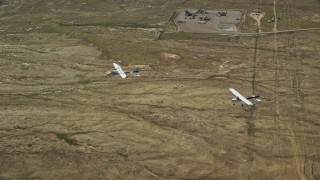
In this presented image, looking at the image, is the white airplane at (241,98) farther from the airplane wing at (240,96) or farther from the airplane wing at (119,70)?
the airplane wing at (119,70)

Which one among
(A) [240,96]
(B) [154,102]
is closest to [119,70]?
(B) [154,102]

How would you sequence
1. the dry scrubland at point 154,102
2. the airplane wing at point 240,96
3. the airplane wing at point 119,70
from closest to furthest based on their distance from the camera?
the dry scrubland at point 154,102, the airplane wing at point 240,96, the airplane wing at point 119,70

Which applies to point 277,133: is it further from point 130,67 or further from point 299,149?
point 130,67

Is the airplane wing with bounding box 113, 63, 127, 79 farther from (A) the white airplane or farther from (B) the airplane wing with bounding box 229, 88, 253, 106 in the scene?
(A) the white airplane

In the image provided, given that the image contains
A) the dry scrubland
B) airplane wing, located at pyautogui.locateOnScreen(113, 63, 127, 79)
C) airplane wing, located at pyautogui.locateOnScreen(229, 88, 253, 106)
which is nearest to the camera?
the dry scrubland

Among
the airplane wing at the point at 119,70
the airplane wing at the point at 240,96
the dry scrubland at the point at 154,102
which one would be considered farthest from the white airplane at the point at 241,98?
the airplane wing at the point at 119,70

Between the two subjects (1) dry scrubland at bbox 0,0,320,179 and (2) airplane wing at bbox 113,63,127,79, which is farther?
(2) airplane wing at bbox 113,63,127,79

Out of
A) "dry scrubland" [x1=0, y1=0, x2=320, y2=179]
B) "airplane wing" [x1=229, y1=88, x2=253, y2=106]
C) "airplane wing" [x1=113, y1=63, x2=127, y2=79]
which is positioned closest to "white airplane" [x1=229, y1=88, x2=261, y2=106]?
"airplane wing" [x1=229, y1=88, x2=253, y2=106]

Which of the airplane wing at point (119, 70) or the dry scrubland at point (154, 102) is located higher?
the airplane wing at point (119, 70)
